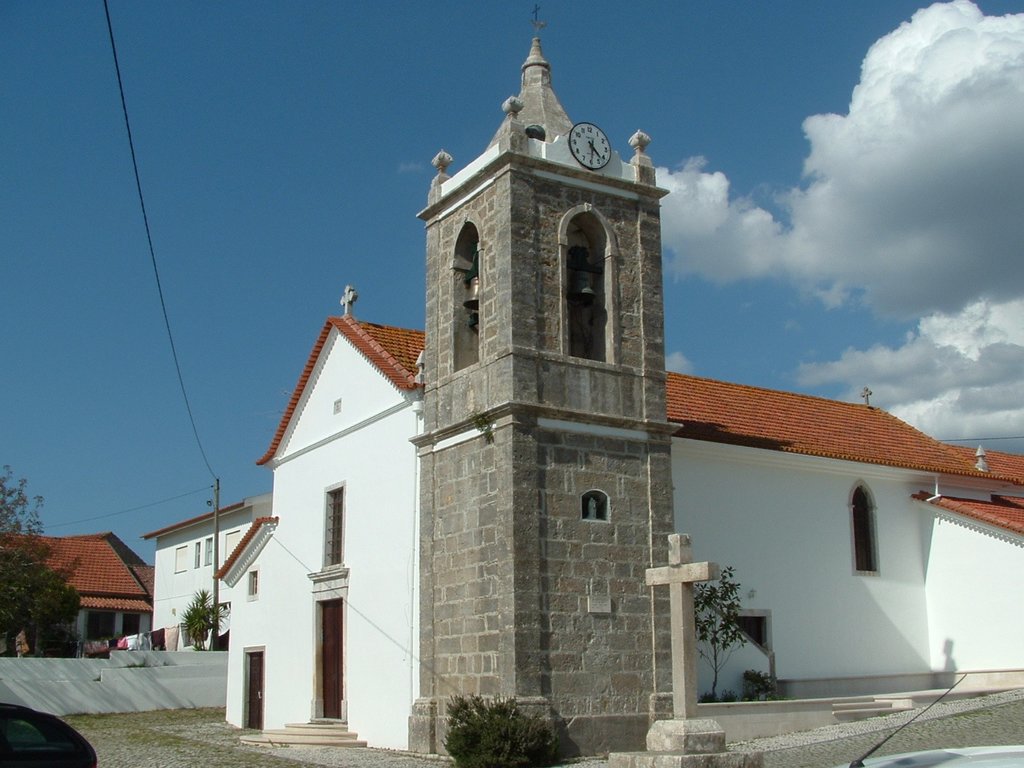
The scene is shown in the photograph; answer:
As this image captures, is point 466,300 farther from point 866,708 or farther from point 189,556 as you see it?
point 189,556

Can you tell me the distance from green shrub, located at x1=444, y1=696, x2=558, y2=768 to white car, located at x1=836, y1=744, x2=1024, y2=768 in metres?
9.57

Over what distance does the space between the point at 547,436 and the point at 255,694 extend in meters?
10.5

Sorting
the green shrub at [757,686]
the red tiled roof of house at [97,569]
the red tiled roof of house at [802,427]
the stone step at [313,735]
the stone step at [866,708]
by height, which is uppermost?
the red tiled roof of house at [802,427]

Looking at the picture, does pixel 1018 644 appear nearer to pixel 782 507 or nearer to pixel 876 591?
pixel 876 591

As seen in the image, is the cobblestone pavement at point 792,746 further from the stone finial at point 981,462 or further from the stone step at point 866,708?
the stone finial at point 981,462

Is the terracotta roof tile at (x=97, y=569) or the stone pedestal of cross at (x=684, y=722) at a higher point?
the terracotta roof tile at (x=97, y=569)

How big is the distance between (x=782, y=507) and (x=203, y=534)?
2567 cm

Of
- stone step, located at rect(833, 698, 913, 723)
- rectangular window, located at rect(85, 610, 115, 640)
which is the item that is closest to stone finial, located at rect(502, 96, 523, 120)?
stone step, located at rect(833, 698, 913, 723)

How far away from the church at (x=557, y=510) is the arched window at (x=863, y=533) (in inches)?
1.7

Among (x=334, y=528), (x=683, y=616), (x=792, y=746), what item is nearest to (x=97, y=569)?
(x=334, y=528)

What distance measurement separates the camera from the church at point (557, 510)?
15.4 metres

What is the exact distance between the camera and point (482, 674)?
15.2 meters

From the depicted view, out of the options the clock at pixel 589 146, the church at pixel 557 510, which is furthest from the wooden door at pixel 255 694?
the clock at pixel 589 146

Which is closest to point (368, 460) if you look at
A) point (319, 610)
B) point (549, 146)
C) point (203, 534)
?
point (319, 610)
